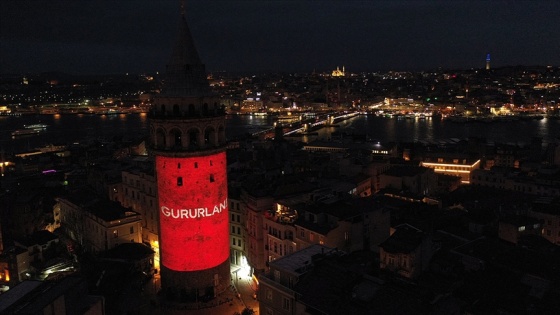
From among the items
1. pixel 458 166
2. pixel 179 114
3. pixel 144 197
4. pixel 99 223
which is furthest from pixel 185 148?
pixel 458 166

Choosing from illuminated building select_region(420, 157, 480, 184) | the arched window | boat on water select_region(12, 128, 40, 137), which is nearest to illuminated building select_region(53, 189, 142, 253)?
the arched window

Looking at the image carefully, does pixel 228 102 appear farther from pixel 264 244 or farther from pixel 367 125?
pixel 264 244

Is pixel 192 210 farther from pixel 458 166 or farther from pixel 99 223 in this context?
pixel 458 166

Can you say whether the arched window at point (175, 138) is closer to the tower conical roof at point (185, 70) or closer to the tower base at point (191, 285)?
the tower conical roof at point (185, 70)

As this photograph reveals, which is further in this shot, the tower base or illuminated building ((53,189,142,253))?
illuminated building ((53,189,142,253))

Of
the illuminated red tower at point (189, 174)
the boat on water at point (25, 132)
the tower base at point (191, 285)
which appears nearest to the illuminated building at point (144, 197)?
the tower base at point (191, 285)

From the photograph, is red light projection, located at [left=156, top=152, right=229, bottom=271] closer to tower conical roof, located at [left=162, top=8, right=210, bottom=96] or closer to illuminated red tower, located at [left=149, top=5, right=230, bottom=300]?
illuminated red tower, located at [left=149, top=5, right=230, bottom=300]
